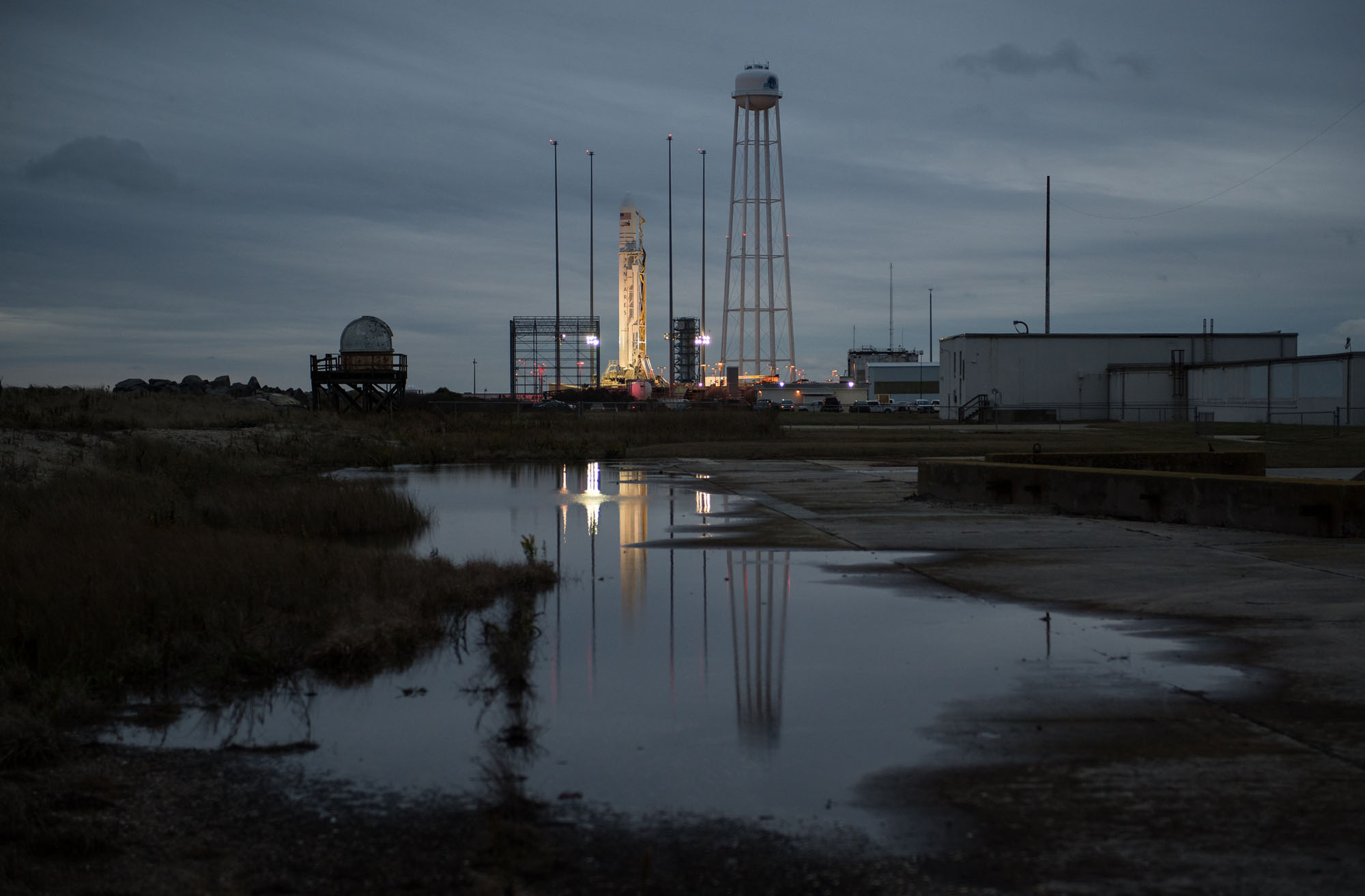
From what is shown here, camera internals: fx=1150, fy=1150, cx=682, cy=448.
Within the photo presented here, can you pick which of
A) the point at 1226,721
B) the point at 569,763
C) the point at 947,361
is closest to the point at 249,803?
the point at 569,763

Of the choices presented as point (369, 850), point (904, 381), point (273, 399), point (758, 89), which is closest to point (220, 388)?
point (273, 399)

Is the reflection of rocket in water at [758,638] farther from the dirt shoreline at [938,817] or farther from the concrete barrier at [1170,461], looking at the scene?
the concrete barrier at [1170,461]

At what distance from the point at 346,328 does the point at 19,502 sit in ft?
161

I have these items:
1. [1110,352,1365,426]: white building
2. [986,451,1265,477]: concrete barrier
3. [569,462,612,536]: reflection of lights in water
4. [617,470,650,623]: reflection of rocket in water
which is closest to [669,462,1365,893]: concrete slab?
[617,470,650,623]: reflection of rocket in water

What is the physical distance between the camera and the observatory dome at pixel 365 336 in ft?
200

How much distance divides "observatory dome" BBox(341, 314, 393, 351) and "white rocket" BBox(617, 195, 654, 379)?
6486 centimetres

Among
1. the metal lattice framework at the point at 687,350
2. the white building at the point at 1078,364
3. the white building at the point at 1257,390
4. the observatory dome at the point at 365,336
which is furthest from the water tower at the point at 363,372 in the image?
the metal lattice framework at the point at 687,350

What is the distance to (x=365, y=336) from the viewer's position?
61.1 m

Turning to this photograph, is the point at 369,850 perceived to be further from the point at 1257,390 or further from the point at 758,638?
the point at 1257,390

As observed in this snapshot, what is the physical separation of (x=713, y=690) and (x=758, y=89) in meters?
88.8

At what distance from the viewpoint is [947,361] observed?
6944 centimetres

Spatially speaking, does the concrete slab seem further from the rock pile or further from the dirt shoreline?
the rock pile

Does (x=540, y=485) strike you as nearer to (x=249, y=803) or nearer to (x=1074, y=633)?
(x=1074, y=633)

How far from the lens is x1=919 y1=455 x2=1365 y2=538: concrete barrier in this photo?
13781 mm
